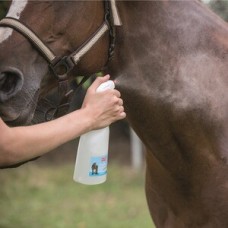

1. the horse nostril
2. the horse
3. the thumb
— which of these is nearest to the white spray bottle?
the horse

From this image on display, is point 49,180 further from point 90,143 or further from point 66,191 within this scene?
point 90,143

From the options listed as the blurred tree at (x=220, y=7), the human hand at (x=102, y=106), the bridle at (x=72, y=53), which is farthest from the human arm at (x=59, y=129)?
the blurred tree at (x=220, y=7)

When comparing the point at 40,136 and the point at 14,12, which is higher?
the point at 14,12

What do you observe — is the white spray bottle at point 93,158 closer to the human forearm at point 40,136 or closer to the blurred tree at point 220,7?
the human forearm at point 40,136

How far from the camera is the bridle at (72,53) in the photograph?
256 cm

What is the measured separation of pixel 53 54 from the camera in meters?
2.61

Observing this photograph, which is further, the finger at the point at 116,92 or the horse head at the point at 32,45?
the finger at the point at 116,92

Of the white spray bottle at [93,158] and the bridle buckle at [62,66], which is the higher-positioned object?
the bridle buckle at [62,66]

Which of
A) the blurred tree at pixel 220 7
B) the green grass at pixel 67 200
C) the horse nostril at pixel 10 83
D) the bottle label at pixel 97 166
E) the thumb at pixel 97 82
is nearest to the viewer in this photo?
the horse nostril at pixel 10 83

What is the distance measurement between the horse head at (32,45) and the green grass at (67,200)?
2.83 m

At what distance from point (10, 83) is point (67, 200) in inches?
210

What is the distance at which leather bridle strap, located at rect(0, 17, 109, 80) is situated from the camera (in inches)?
98.9

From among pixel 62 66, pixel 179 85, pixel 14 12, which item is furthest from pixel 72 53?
pixel 179 85

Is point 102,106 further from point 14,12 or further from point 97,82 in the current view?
point 14,12
